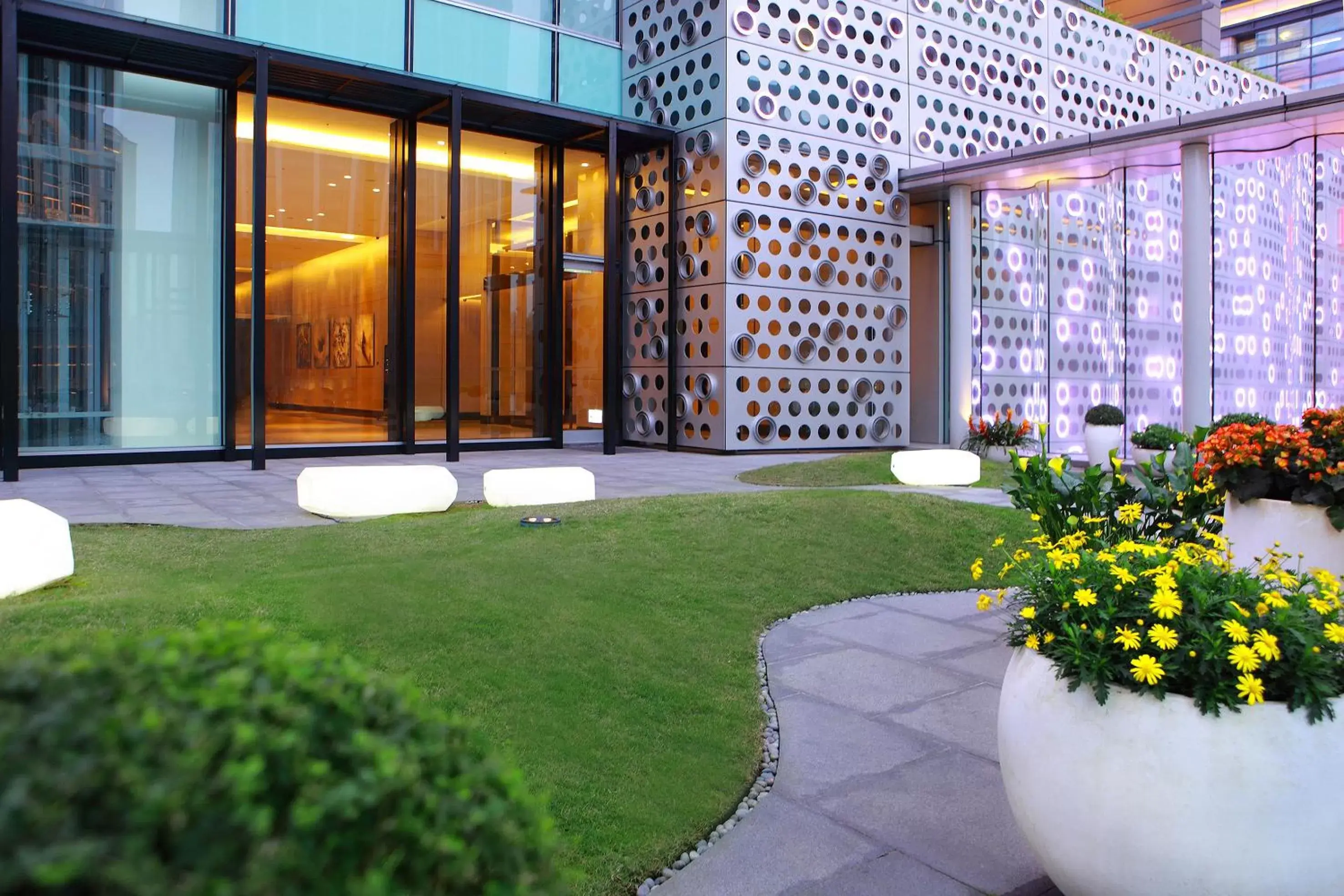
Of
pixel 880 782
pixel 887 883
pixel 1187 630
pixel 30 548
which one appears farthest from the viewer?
pixel 30 548

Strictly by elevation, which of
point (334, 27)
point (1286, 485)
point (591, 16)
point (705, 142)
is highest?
point (591, 16)

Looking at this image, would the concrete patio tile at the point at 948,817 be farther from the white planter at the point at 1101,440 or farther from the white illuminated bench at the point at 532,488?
the white planter at the point at 1101,440

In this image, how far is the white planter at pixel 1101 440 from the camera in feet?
60.8

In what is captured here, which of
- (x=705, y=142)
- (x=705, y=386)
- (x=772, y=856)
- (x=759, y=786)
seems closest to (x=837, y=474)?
(x=705, y=386)

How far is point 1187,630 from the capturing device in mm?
3086

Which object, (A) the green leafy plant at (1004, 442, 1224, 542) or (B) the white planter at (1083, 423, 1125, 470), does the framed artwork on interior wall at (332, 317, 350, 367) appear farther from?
(A) the green leafy plant at (1004, 442, 1224, 542)

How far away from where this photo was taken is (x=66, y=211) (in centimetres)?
1534

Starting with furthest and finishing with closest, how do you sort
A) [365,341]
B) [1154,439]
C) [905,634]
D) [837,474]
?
[365,341]
[1154,439]
[837,474]
[905,634]

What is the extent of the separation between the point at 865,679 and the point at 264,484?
9739 mm

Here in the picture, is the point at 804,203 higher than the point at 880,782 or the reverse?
higher

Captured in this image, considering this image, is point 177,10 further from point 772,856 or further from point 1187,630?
point 1187,630

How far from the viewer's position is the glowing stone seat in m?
13.8

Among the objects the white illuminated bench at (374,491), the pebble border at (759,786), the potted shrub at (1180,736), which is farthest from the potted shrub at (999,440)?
the potted shrub at (1180,736)

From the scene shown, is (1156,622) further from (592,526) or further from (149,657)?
(592,526)
